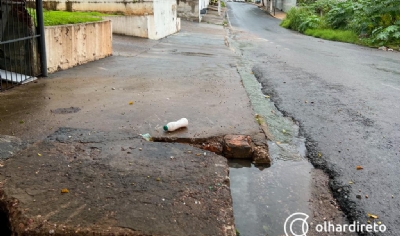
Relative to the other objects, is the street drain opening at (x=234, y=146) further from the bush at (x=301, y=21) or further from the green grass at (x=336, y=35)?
the bush at (x=301, y=21)

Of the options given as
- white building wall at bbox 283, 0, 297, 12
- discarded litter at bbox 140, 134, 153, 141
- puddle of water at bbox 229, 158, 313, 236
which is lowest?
puddle of water at bbox 229, 158, 313, 236

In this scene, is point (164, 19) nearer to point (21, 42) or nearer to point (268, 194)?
point (21, 42)

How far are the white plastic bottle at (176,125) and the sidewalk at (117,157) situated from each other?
0.26 feet

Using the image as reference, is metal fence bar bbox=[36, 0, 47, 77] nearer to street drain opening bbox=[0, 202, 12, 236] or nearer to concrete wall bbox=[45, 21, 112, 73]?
concrete wall bbox=[45, 21, 112, 73]

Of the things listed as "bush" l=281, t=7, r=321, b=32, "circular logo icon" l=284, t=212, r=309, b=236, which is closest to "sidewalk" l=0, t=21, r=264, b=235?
"circular logo icon" l=284, t=212, r=309, b=236

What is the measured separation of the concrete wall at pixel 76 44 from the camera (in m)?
8.07

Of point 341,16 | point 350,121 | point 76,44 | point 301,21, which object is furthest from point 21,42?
point 301,21

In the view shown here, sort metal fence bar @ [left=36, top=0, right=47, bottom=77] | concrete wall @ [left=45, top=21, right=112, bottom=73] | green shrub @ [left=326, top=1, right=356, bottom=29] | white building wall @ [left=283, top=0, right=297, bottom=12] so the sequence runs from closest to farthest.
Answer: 1. metal fence bar @ [left=36, top=0, right=47, bottom=77]
2. concrete wall @ [left=45, top=21, right=112, bottom=73]
3. green shrub @ [left=326, top=1, right=356, bottom=29]
4. white building wall @ [left=283, top=0, right=297, bottom=12]

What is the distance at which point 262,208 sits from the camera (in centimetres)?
342

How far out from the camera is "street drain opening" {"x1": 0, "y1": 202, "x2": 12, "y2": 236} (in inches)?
113

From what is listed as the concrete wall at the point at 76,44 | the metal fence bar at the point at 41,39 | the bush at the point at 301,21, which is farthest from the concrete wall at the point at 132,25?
the bush at the point at 301,21

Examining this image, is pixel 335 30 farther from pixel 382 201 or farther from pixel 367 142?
pixel 382 201

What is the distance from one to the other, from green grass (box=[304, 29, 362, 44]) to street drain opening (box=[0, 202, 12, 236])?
2029 cm

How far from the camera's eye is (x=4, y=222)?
293 centimetres
